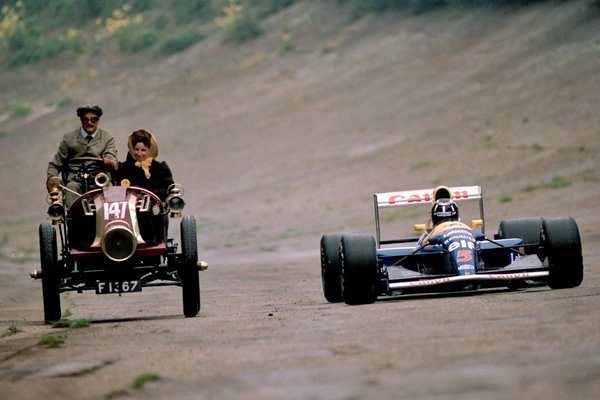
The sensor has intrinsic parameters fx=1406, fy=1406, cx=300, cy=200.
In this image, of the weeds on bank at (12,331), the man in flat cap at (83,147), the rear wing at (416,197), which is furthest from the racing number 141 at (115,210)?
the rear wing at (416,197)

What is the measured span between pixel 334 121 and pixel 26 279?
34334 millimetres

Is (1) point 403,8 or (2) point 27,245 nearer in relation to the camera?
(2) point 27,245

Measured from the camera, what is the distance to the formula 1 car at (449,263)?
51.9 feet

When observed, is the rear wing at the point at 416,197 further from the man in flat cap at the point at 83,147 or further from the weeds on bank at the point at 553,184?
the weeds on bank at the point at 553,184

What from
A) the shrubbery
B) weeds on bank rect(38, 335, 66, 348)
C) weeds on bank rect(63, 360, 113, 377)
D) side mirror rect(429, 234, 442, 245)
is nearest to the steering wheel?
weeds on bank rect(38, 335, 66, 348)

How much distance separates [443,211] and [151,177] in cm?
378

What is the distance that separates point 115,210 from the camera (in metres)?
15.4

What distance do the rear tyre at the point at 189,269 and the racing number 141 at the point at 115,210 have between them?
0.74 metres

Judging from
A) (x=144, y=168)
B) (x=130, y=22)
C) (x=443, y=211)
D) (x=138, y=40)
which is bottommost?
(x=443, y=211)

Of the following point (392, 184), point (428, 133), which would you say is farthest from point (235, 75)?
point (392, 184)

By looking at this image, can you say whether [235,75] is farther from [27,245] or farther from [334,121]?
[27,245]

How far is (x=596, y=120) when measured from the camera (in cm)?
5456

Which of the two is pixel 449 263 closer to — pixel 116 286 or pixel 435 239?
pixel 435 239

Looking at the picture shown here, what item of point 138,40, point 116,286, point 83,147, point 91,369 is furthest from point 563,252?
point 138,40
